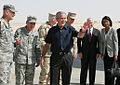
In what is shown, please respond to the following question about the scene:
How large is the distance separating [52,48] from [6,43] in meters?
1.09

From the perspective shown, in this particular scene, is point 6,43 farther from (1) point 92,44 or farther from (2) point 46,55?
(1) point 92,44

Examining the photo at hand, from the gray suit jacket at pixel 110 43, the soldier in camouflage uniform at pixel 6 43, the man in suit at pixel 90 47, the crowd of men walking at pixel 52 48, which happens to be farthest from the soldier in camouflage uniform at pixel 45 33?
the soldier in camouflage uniform at pixel 6 43

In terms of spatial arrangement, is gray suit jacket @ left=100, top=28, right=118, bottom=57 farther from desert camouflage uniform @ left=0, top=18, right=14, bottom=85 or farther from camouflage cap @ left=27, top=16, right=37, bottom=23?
desert camouflage uniform @ left=0, top=18, right=14, bottom=85

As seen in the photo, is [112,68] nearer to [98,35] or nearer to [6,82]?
[98,35]

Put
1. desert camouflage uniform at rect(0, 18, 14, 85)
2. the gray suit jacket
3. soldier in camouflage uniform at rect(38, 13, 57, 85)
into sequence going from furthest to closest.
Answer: soldier in camouflage uniform at rect(38, 13, 57, 85) → the gray suit jacket → desert camouflage uniform at rect(0, 18, 14, 85)

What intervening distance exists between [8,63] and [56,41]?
1.14 metres

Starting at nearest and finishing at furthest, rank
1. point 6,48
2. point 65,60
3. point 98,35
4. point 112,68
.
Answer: point 6,48 → point 65,60 → point 112,68 → point 98,35

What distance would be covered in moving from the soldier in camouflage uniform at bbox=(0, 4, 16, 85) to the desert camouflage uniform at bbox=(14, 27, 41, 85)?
494mm

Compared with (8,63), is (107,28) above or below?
above

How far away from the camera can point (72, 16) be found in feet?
25.1

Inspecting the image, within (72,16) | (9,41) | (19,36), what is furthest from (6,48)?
(72,16)

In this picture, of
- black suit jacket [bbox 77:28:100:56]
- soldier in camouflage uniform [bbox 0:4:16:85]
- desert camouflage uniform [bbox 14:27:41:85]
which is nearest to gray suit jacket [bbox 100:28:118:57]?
black suit jacket [bbox 77:28:100:56]

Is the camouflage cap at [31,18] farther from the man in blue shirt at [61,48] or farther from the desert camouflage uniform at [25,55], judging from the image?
the man in blue shirt at [61,48]

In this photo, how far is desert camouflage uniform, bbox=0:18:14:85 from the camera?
5359mm
